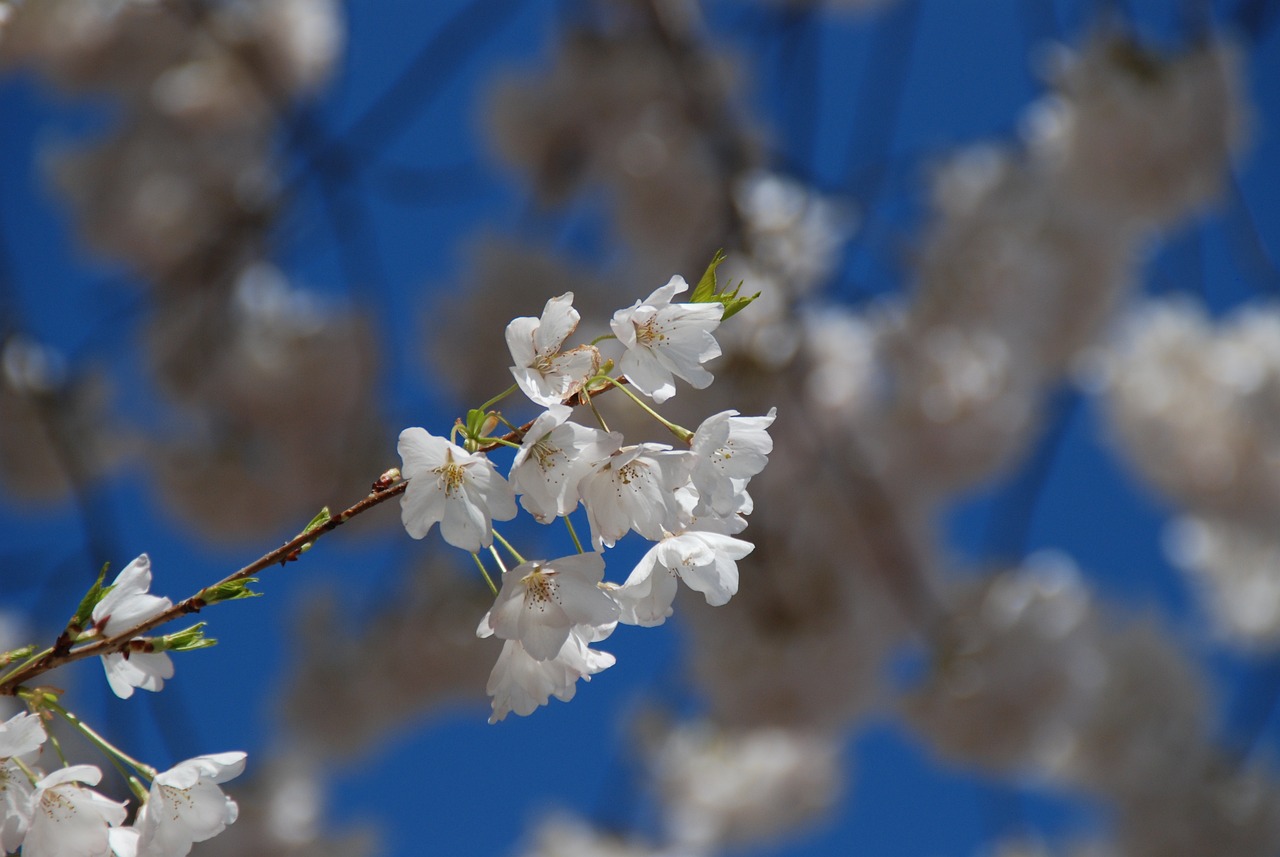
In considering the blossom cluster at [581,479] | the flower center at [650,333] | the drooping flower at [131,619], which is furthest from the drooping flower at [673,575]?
the drooping flower at [131,619]

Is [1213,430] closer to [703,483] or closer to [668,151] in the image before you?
[668,151]

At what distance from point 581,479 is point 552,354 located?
0.06 metres

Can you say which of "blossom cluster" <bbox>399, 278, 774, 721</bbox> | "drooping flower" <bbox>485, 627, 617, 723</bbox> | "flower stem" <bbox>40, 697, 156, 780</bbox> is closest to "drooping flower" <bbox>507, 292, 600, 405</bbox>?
"blossom cluster" <bbox>399, 278, 774, 721</bbox>

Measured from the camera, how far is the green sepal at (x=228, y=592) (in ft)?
1.47

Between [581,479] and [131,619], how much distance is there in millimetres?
208

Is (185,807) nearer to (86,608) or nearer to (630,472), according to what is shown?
(86,608)

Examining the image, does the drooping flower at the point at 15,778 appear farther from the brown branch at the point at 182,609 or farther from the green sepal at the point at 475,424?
the green sepal at the point at 475,424

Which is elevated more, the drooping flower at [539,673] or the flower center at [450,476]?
the flower center at [450,476]

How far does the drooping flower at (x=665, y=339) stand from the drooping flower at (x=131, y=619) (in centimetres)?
23

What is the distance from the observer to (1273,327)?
9.18 ft

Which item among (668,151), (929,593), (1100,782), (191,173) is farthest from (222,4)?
(1100,782)

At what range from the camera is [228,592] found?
45 centimetres

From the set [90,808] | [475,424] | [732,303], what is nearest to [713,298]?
[732,303]

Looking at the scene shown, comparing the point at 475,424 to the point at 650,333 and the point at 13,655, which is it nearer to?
the point at 650,333
